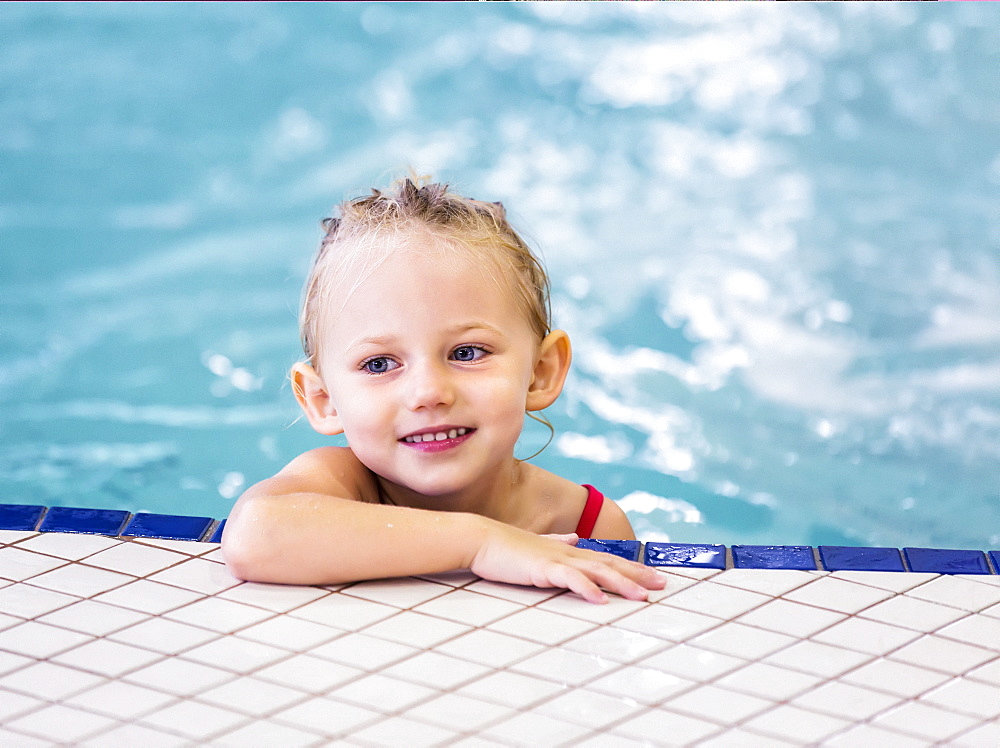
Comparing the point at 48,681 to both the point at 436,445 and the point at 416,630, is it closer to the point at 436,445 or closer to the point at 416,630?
the point at 416,630

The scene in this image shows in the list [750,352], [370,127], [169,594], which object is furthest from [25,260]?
[169,594]

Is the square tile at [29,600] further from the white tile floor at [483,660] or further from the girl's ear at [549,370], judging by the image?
the girl's ear at [549,370]

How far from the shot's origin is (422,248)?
2.22 meters

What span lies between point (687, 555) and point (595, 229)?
4.55m

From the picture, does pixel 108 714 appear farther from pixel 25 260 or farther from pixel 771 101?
pixel 771 101

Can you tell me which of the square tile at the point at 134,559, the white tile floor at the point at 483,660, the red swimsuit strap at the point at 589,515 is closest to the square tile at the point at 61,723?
the white tile floor at the point at 483,660

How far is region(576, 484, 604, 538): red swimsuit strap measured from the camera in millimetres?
2701

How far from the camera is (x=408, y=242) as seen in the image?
2.23 metres

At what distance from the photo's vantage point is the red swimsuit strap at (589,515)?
2.70 metres

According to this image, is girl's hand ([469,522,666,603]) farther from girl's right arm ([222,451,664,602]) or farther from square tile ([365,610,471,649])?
square tile ([365,610,471,649])

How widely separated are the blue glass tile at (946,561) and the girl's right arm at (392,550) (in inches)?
18.2

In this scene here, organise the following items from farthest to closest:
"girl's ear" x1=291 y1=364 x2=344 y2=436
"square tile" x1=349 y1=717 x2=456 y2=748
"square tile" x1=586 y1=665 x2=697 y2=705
Answer: 1. "girl's ear" x1=291 y1=364 x2=344 y2=436
2. "square tile" x1=586 y1=665 x2=697 y2=705
3. "square tile" x1=349 y1=717 x2=456 y2=748

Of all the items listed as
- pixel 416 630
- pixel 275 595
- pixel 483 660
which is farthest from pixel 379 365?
pixel 483 660

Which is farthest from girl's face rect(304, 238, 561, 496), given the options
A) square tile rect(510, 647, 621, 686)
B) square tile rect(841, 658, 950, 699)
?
square tile rect(841, 658, 950, 699)
